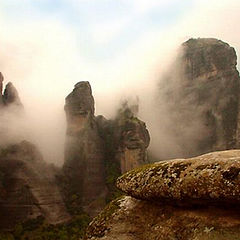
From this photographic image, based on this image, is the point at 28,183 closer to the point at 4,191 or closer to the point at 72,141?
the point at 4,191

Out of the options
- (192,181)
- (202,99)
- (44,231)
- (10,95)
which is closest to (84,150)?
(10,95)

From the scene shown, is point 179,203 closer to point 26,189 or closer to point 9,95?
point 26,189

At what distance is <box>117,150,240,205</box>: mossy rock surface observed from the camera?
8312 millimetres

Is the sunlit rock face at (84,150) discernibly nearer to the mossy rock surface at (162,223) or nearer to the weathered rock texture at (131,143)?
the weathered rock texture at (131,143)

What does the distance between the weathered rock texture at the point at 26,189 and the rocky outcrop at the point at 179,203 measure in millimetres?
57617

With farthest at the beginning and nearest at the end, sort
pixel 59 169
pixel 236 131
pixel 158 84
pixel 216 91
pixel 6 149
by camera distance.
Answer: pixel 158 84 < pixel 216 91 < pixel 236 131 < pixel 59 169 < pixel 6 149

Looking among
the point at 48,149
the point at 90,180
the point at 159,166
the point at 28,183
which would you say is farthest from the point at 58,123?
the point at 159,166

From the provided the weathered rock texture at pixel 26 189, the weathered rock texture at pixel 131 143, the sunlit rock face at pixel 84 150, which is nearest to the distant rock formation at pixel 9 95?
the sunlit rock face at pixel 84 150

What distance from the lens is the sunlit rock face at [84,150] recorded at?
7719 cm

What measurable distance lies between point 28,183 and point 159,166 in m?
60.8

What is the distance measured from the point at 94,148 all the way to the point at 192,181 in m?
75.3

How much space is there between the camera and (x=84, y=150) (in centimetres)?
8012

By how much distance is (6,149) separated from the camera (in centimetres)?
7181

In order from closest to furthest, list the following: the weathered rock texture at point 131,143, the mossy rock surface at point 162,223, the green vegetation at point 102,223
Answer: the mossy rock surface at point 162,223, the green vegetation at point 102,223, the weathered rock texture at point 131,143
